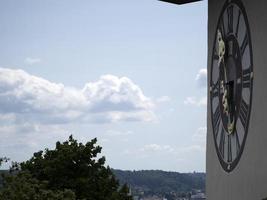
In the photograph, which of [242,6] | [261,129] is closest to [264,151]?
[261,129]

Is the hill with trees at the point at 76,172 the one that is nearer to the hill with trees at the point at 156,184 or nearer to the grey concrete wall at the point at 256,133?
the grey concrete wall at the point at 256,133

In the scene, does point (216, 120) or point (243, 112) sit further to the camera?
point (216, 120)

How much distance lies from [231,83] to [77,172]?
509 inches

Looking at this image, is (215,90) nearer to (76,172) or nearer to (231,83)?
(231,83)

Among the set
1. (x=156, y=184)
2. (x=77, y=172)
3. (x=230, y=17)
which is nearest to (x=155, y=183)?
(x=156, y=184)

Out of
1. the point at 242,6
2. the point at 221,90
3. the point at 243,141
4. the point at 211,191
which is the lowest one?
the point at 211,191

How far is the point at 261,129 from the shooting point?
42.1 feet

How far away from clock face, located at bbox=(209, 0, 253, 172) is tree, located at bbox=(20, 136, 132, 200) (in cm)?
1080

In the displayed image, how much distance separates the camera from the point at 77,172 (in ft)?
86.8

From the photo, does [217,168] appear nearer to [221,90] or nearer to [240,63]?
[221,90]

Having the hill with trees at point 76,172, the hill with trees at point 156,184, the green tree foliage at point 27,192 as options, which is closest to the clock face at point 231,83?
the green tree foliage at point 27,192

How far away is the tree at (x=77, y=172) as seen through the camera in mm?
25984

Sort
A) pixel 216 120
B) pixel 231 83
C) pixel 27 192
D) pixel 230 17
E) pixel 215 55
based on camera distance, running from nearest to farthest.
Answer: pixel 231 83 → pixel 230 17 → pixel 216 120 → pixel 215 55 → pixel 27 192

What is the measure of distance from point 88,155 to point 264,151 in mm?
15095
